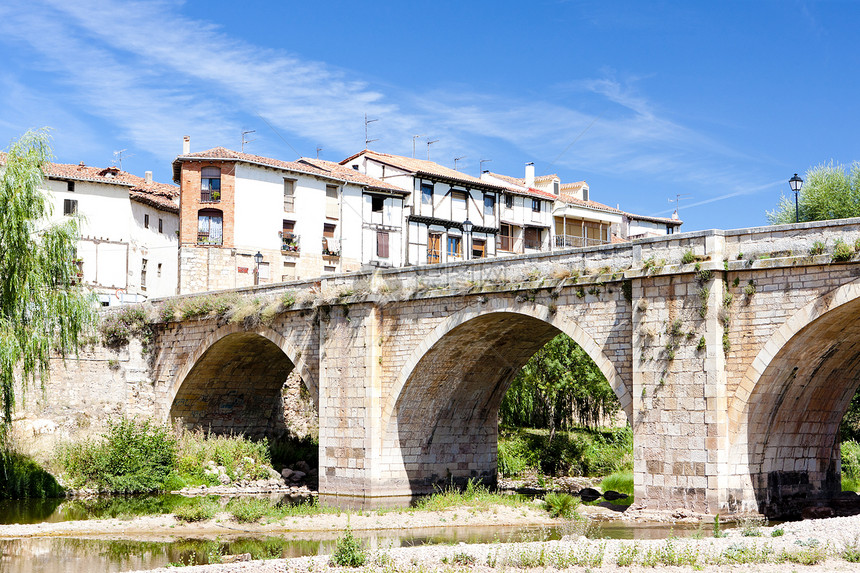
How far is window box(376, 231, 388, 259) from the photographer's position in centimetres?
5216

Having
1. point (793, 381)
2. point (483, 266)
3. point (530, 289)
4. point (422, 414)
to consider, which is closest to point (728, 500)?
point (793, 381)

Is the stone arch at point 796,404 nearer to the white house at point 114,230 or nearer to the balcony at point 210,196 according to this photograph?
the balcony at point 210,196

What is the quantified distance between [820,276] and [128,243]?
38.3 metres

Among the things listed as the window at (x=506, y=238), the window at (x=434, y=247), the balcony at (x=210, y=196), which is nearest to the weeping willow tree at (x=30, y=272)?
the balcony at (x=210, y=196)

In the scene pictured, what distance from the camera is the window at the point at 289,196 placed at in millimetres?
49438

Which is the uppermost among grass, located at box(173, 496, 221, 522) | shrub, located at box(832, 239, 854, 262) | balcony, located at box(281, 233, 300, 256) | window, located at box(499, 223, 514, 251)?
window, located at box(499, 223, 514, 251)

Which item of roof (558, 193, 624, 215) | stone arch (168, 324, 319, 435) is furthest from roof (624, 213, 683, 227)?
stone arch (168, 324, 319, 435)

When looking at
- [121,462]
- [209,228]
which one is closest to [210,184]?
[209,228]

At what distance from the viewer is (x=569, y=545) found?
1678 cm

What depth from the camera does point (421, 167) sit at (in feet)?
181

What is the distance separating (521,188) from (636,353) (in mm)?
35990

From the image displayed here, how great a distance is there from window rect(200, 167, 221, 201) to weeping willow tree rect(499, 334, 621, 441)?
1767 cm

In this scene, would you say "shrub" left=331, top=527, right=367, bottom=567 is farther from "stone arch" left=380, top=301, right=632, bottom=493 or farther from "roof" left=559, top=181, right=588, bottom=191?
"roof" left=559, top=181, right=588, bottom=191

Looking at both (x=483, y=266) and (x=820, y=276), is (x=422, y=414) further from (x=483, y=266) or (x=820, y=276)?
(x=820, y=276)
